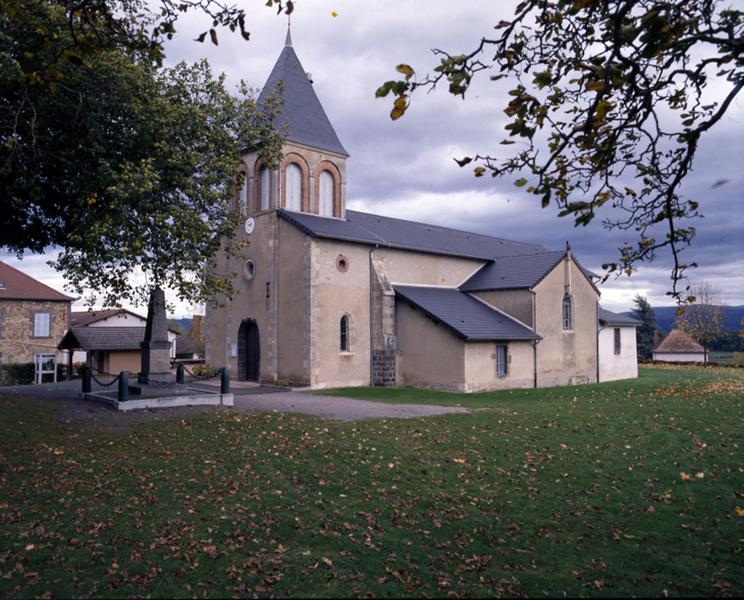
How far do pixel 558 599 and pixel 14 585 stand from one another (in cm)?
526

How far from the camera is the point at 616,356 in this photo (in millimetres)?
33531

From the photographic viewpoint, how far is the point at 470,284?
30.1m

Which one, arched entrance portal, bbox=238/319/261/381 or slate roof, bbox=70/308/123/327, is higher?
slate roof, bbox=70/308/123/327

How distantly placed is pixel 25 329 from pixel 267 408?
2842 centimetres

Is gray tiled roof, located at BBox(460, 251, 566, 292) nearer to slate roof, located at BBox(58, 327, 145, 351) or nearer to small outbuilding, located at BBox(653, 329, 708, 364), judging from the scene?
slate roof, located at BBox(58, 327, 145, 351)

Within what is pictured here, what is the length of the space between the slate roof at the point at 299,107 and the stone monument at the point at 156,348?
1078 cm

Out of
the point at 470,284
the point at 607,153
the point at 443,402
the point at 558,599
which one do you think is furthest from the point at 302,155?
the point at 558,599

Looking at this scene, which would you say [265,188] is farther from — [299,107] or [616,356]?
[616,356]

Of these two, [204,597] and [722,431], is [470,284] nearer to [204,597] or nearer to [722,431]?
[722,431]

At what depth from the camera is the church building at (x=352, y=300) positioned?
79.8ft

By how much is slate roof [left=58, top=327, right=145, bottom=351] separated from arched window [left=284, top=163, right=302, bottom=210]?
1627cm

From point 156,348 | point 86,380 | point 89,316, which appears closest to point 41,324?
point 89,316

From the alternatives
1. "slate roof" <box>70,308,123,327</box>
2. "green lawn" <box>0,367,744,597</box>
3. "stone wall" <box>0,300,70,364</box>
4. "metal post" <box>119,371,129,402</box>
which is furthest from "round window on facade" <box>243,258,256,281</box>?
"stone wall" <box>0,300,70,364</box>

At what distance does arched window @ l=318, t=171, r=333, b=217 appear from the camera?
27.3 m
